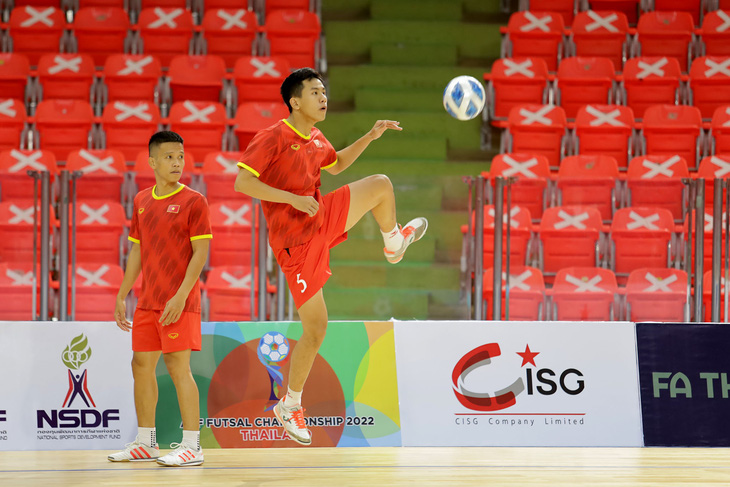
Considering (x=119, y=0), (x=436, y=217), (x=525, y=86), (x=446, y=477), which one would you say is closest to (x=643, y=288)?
(x=436, y=217)

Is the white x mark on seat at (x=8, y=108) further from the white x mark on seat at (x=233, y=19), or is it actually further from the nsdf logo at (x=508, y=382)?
the nsdf logo at (x=508, y=382)

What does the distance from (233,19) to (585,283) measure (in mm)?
5762

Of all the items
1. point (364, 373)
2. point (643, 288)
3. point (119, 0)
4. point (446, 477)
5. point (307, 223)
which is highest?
point (119, 0)

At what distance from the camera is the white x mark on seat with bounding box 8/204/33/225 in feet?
19.8

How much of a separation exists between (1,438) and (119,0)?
6.92 meters

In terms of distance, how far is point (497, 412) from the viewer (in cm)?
545

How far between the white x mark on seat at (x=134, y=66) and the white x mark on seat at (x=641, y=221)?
5.56 m

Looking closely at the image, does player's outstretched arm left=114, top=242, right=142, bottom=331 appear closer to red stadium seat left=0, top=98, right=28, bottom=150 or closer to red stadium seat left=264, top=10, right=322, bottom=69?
red stadium seat left=0, top=98, right=28, bottom=150

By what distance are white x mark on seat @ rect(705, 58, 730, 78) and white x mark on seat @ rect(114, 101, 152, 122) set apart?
5993 mm

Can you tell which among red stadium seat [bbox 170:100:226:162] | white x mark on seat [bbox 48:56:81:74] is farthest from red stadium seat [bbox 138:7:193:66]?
red stadium seat [bbox 170:100:226:162]

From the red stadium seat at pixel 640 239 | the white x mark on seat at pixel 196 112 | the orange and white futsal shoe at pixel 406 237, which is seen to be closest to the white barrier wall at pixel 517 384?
the orange and white futsal shoe at pixel 406 237

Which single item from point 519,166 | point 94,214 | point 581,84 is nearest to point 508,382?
point 94,214

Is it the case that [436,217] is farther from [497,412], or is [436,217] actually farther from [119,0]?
[119,0]

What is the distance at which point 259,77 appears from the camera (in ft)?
31.7
